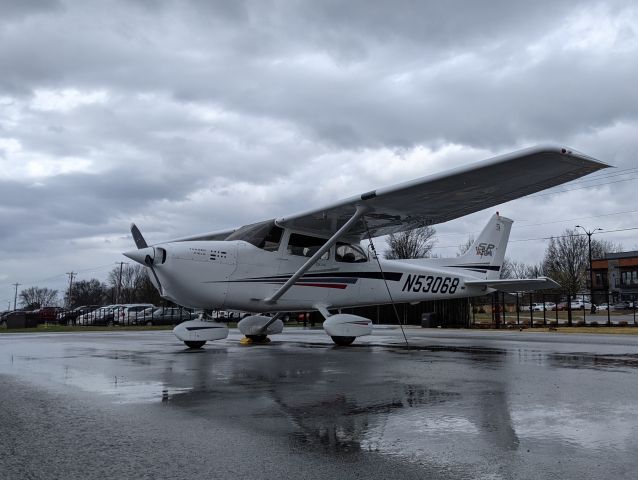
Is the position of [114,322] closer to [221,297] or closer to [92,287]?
[221,297]

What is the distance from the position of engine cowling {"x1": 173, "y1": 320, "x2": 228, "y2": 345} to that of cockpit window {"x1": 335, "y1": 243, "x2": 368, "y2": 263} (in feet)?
11.6

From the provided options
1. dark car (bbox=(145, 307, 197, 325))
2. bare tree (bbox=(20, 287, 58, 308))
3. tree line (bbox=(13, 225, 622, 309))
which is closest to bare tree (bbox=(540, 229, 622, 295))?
tree line (bbox=(13, 225, 622, 309))

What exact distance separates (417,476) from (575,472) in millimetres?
933

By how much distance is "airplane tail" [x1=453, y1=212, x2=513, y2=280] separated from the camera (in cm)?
1709

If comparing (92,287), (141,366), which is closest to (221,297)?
(141,366)

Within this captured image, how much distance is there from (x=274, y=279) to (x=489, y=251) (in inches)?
310

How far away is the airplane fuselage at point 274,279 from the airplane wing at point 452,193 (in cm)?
95

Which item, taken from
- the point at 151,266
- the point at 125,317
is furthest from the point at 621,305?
the point at 151,266

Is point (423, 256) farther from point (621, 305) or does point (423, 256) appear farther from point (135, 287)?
point (135, 287)

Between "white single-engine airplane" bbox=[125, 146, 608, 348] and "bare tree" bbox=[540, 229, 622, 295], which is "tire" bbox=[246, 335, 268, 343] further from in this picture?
"bare tree" bbox=[540, 229, 622, 295]

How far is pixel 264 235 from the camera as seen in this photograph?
13289 mm

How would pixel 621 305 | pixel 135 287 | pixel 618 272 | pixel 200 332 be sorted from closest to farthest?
→ 1. pixel 200 332
2. pixel 621 305
3. pixel 618 272
4. pixel 135 287

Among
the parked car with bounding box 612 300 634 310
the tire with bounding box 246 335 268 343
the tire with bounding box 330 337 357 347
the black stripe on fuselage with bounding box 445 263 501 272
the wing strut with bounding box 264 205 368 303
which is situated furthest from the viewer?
the parked car with bounding box 612 300 634 310

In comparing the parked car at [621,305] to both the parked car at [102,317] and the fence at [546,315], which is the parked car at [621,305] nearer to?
the fence at [546,315]
